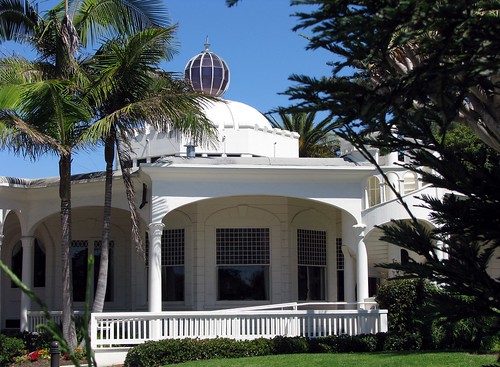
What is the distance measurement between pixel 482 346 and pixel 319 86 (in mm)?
11913

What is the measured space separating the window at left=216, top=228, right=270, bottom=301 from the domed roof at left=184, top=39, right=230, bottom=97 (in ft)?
19.8

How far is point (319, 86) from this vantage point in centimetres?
638

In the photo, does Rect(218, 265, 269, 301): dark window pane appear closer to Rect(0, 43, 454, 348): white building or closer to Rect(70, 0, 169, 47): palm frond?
Rect(0, 43, 454, 348): white building

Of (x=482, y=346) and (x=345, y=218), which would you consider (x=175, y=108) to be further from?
(x=482, y=346)

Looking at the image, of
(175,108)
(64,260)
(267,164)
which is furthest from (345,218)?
(64,260)

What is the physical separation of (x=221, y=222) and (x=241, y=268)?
60.1 inches

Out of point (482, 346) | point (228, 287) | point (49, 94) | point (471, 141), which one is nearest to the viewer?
point (482, 346)

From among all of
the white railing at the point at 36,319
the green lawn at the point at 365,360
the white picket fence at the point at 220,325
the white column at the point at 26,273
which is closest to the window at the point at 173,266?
the white railing at the point at 36,319

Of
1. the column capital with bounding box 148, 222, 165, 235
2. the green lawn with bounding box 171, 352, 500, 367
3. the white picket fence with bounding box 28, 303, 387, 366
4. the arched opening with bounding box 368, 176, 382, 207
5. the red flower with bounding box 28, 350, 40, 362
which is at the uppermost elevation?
the arched opening with bounding box 368, 176, 382, 207

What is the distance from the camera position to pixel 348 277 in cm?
2325

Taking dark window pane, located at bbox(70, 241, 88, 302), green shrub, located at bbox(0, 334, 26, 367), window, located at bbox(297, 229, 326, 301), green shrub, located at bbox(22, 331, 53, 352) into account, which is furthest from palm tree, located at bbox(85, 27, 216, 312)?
dark window pane, located at bbox(70, 241, 88, 302)

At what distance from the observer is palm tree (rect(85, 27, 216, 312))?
61.9ft

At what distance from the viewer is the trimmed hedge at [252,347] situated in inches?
693

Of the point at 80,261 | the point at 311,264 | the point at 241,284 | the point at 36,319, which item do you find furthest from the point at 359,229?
the point at 80,261
